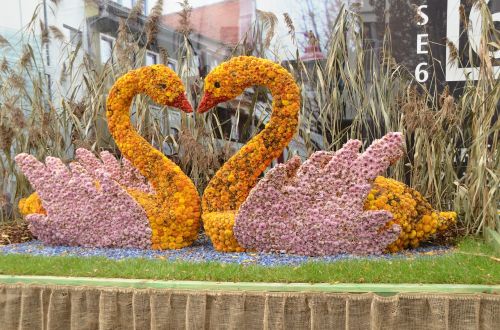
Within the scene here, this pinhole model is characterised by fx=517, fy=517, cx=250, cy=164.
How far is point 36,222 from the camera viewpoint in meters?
2.38

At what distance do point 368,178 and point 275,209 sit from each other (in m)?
0.39

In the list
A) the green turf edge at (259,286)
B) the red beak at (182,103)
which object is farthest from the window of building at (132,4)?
the green turf edge at (259,286)

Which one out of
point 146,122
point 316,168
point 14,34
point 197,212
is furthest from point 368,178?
point 14,34

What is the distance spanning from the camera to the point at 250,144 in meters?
2.26

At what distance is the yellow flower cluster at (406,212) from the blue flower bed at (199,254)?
2.3 inches

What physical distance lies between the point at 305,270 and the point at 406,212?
0.58 metres

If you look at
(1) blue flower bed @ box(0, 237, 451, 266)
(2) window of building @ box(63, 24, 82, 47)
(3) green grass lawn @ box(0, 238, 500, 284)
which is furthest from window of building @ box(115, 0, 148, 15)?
(3) green grass lawn @ box(0, 238, 500, 284)

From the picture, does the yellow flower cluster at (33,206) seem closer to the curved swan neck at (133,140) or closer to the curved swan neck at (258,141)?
the curved swan neck at (133,140)

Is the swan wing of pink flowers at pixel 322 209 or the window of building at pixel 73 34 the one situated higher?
the window of building at pixel 73 34

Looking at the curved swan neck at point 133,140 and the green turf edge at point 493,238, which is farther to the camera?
the curved swan neck at point 133,140

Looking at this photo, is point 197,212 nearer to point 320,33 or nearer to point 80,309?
point 80,309

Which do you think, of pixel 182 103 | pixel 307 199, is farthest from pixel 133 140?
pixel 307 199

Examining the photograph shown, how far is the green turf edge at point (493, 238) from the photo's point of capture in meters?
1.99

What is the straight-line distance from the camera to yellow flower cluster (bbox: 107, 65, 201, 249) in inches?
88.8
